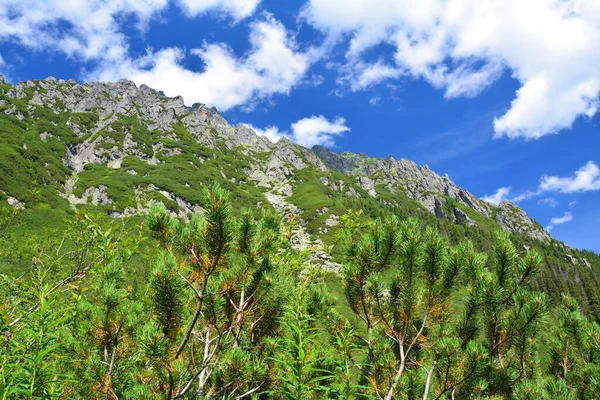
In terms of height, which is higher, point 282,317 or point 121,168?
point 121,168

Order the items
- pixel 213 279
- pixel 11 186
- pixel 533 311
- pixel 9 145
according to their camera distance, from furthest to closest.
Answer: pixel 9 145 < pixel 11 186 < pixel 533 311 < pixel 213 279

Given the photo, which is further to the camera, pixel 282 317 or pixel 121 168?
pixel 121 168

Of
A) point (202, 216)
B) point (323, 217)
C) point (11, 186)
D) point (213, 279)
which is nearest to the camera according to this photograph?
point (202, 216)

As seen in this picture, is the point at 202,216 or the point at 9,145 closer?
the point at 202,216

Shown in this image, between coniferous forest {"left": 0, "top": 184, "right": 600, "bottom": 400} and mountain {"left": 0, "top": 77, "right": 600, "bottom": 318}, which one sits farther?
mountain {"left": 0, "top": 77, "right": 600, "bottom": 318}

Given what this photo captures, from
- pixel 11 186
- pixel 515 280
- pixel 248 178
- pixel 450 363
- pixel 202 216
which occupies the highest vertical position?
pixel 248 178

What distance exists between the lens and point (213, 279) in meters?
3.49

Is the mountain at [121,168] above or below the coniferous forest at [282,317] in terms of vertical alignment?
above

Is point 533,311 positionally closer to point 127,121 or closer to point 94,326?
point 94,326

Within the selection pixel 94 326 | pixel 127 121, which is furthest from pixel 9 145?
pixel 94 326

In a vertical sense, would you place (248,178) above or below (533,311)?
above

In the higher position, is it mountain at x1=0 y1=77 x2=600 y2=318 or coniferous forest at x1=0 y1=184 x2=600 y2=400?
mountain at x1=0 y1=77 x2=600 y2=318

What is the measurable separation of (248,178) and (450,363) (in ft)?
607

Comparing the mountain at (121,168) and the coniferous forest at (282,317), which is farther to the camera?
the mountain at (121,168)
